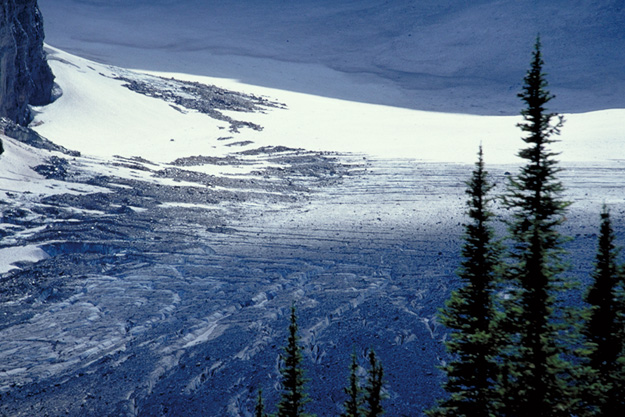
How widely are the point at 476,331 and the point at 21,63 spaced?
1184 inches

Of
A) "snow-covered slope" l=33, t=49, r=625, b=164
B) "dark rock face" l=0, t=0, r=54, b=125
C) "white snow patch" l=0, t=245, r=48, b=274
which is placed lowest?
"white snow patch" l=0, t=245, r=48, b=274

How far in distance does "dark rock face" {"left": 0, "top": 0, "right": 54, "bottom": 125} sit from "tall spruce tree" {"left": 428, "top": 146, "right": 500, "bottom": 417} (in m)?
25.3

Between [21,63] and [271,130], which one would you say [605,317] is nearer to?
[21,63]

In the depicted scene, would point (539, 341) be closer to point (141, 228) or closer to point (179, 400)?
point (179, 400)

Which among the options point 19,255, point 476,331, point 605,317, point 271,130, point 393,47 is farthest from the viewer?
point 393,47

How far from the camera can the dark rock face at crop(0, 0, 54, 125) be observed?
1096 inches

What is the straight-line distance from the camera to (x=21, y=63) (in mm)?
31250

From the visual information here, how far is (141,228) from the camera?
773 inches

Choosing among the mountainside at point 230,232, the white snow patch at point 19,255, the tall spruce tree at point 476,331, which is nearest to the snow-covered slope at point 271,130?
the mountainside at point 230,232

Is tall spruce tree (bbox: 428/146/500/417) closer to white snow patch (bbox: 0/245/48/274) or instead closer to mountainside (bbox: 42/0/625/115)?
white snow patch (bbox: 0/245/48/274)

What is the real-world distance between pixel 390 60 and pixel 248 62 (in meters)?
17.9

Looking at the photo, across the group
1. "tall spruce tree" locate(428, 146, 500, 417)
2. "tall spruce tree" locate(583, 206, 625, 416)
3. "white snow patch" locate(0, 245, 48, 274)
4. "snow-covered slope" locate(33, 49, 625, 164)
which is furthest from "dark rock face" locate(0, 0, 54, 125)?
"tall spruce tree" locate(583, 206, 625, 416)

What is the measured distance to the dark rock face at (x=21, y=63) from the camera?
91.4 feet

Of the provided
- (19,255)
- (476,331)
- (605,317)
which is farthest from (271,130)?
(476,331)
